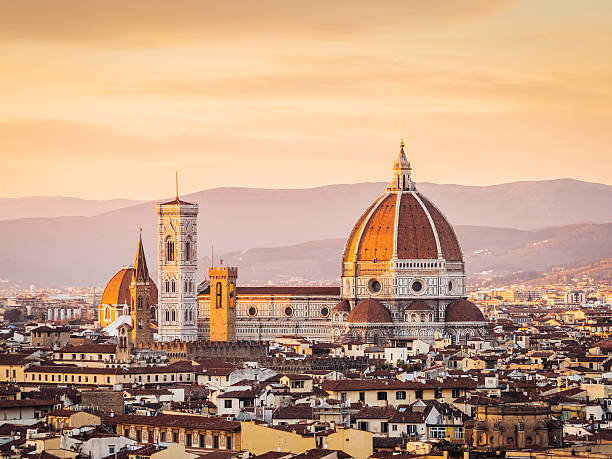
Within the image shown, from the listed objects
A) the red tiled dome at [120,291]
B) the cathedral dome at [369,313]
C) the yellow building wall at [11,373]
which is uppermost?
the red tiled dome at [120,291]

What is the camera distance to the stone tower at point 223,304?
13975 centimetres

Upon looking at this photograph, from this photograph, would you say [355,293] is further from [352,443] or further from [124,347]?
[352,443]

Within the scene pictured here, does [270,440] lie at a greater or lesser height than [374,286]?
lesser

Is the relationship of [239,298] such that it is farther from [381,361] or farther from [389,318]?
[381,361]

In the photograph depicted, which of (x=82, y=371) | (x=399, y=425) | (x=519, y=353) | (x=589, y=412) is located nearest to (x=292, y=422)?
(x=399, y=425)

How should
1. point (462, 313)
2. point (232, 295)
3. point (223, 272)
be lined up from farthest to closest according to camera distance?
point (223, 272) < point (232, 295) < point (462, 313)

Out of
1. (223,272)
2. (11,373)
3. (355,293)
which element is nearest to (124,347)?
(11,373)

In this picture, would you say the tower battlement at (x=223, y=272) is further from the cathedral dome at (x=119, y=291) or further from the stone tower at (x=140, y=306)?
the cathedral dome at (x=119, y=291)

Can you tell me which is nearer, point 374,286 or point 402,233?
point 402,233

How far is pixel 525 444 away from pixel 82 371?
143 ft

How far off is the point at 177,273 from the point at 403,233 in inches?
636

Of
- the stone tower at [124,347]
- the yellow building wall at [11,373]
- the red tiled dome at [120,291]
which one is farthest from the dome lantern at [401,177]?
the yellow building wall at [11,373]

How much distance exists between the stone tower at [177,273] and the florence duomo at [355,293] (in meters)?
0.07

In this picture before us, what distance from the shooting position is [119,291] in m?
163
